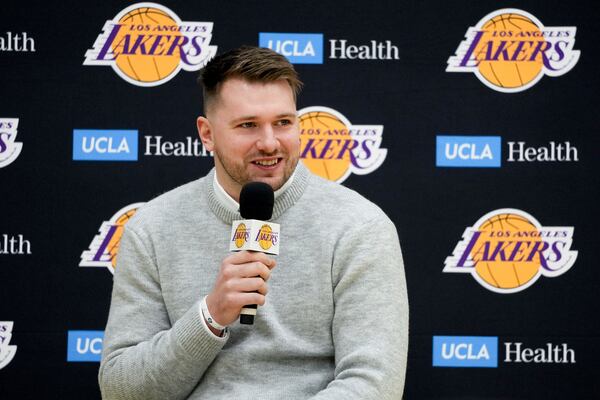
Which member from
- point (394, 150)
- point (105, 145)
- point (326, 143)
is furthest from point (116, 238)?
point (394, 150)

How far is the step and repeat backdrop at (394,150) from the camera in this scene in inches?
94.3

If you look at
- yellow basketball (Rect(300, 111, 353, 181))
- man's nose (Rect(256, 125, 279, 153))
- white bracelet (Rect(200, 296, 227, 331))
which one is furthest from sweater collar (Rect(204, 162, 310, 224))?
yellow basketball (Rect(300, 111, 353, 181))

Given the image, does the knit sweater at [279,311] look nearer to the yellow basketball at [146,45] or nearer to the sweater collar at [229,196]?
the sweater collar at [229,196]

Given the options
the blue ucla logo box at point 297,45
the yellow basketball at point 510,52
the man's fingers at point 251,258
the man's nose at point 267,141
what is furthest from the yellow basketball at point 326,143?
the man's fingers at point 251,258

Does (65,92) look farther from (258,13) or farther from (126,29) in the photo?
(258,13)

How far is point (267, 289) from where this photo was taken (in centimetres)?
145

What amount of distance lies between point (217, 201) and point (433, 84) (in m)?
1.08

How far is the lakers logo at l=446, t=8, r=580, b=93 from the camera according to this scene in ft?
7.93

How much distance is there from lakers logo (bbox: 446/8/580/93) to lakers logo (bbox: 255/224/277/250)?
4.47ft

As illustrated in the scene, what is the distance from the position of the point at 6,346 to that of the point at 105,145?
2.45 ft

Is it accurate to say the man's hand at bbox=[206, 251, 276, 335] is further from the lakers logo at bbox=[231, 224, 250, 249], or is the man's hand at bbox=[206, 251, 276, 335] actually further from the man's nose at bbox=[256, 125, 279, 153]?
the man's nose at bbox=[256, 125, 279, 153]

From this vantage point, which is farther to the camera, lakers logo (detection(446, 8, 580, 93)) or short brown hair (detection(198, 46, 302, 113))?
lakers logo (detection(446, 8, 580, 93))

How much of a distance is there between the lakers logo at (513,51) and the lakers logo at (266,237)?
53.6 inches

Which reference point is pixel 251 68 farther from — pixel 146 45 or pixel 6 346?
pixel 6 346
